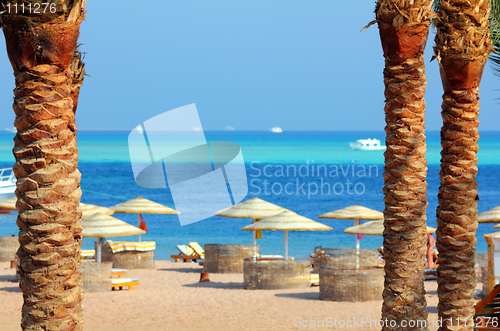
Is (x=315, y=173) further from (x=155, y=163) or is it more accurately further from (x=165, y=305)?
(x=165, y=305)

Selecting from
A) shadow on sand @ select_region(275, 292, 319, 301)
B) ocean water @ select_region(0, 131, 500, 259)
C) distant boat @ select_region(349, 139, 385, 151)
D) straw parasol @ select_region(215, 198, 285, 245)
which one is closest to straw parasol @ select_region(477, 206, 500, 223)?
shadow on sand @ select_region(275, 292, 319, 301)

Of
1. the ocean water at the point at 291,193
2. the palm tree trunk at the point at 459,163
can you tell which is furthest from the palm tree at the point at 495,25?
the ocean water at the point at 291,193

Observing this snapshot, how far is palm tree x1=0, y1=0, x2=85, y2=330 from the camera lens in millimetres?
4305

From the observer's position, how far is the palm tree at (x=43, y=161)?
4.30m

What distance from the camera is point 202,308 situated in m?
13.1

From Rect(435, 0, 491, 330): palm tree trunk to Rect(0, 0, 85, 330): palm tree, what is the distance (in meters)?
4.34

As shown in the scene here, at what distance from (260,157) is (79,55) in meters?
116

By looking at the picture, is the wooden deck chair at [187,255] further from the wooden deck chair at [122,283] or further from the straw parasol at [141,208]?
the wooden deck chair at [122,283]

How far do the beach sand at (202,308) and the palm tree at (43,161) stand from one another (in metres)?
6.73

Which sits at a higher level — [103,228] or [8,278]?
[103,228]

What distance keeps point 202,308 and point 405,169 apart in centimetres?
795

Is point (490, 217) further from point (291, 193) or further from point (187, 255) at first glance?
point (291, 193)

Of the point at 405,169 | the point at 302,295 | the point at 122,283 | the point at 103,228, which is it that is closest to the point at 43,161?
the point at 405,169

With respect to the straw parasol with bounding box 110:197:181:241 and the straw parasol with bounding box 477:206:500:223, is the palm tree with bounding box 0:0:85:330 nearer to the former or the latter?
the straw parasol with bounding box 477:206:500:223
